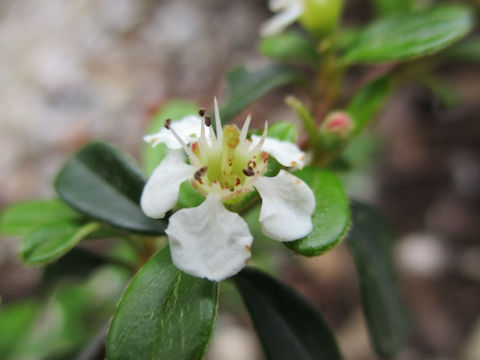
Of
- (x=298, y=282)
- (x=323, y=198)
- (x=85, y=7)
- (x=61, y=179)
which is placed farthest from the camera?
(x=85, y=7)

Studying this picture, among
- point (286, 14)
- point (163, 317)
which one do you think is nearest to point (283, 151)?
point (163, 317)

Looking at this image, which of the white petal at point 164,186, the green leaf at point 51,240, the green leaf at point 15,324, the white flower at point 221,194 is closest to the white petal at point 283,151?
the white flower at point 221,194

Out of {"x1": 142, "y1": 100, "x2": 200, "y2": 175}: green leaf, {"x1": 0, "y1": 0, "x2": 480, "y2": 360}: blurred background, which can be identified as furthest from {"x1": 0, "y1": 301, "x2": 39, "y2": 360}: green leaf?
{"x1": 142, "y1": 100, "x2": 200, "y2": 175}: green leaf

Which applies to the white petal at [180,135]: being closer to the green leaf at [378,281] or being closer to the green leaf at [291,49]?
the green leaf at [378,281]

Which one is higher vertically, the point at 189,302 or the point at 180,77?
the point at 189,302

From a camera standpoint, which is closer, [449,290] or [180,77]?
[449,290]

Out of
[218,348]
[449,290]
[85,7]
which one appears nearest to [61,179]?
[218,348]

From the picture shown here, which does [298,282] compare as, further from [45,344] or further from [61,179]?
[61,179]

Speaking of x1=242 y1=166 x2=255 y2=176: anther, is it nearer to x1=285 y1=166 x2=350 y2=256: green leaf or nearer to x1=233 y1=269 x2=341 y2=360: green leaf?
x1=285 y1=166 x2=350 y2=256: green leaf
